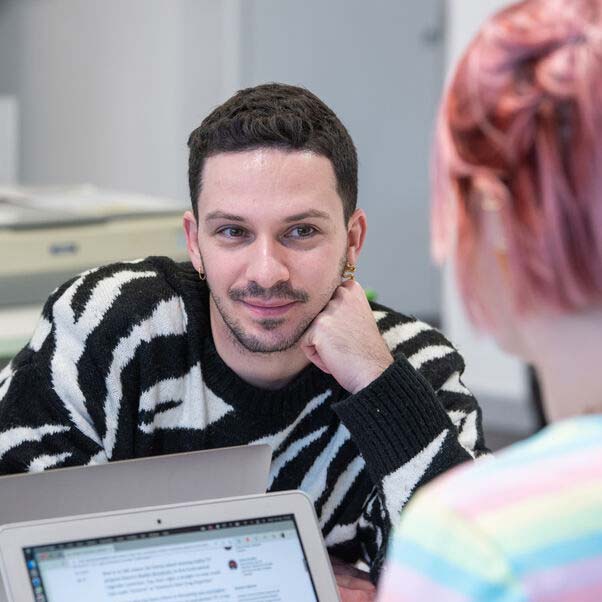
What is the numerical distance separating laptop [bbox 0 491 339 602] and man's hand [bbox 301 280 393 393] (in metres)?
0.34

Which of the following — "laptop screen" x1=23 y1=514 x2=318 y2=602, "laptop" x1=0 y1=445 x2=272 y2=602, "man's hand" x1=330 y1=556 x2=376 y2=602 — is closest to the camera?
"laptop screen" x1=23 y1=514 x2=318 y2=602

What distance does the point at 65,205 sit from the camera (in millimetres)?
2977

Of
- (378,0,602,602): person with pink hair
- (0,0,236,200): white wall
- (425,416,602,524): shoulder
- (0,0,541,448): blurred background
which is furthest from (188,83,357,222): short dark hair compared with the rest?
(0,0,236,200): white wall

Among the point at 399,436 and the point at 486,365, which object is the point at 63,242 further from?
the point at 486,365

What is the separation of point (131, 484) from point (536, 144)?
69 centimetres

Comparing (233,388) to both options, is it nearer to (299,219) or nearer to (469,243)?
(299,219)

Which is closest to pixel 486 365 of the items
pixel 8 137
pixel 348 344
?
pixel 8 137

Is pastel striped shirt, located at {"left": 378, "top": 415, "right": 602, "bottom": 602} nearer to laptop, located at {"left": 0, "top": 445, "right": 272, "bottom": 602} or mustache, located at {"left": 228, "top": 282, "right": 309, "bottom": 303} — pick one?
laptop, located at {"left": 0, "top": 445, "right": 272, "bottom": 602}

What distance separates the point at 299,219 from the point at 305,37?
369cm

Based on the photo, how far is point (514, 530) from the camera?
574 mm

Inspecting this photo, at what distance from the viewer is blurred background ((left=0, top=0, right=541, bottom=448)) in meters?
4.71

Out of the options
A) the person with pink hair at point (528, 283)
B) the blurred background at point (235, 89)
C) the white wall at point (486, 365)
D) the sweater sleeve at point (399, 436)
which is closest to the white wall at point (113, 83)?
the blurred background at point (235, 89)

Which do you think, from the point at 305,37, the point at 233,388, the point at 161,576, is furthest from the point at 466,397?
the point at 305,37

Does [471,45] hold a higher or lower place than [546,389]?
higher
